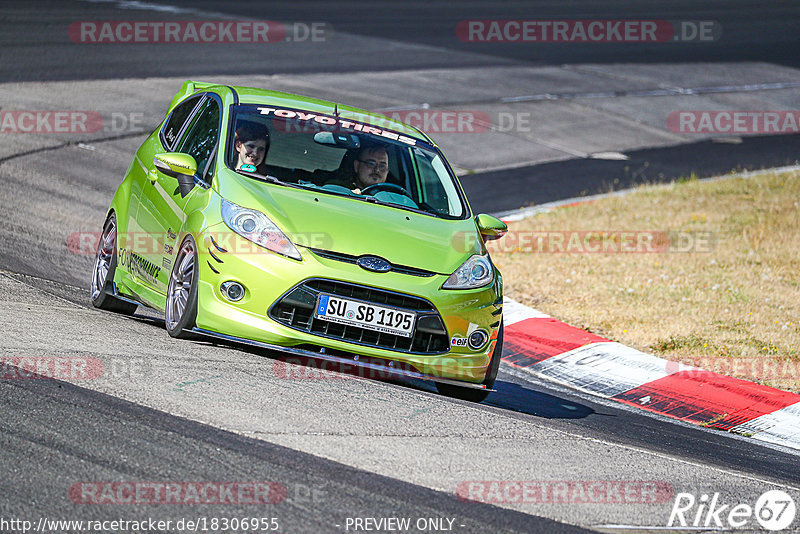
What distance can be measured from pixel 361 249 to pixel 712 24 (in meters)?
27.9

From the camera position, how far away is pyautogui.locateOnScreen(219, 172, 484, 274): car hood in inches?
263

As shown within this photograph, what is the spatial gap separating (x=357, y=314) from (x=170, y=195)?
5.76 ft

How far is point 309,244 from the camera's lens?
6.58 m

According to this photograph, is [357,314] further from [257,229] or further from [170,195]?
[170,195]

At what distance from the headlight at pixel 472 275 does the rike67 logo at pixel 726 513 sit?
1.94 m

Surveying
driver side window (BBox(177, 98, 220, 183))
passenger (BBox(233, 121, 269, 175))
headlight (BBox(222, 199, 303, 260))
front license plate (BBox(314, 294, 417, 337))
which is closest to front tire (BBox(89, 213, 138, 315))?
driver side window (BBox(177, 98, 220, 183))

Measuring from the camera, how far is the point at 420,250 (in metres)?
6.86

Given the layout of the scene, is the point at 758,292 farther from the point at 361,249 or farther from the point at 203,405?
the point at 203,405

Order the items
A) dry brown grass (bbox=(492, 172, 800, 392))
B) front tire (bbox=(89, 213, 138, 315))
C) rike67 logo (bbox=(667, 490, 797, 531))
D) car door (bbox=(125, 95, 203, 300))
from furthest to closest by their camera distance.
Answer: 1. dry brown grass (bbox=(492, 172, 800, 392))
2. front tire (bbox=(89, 213, 138, 315))
3. car door (bbox=(125, 95, 203, 300))
4. rike67 logo (bbox=(667, 490, 797, 531))

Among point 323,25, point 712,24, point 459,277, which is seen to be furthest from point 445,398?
point 712,24

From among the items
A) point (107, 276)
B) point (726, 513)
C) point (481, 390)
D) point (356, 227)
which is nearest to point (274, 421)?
point (356, 227)

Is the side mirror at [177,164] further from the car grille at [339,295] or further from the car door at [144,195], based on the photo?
the car grille at [339,295]

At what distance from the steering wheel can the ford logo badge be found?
1162 mm

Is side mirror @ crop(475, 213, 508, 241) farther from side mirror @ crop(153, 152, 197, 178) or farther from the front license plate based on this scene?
side mirror @ crop(153, 152, 197, 178)
